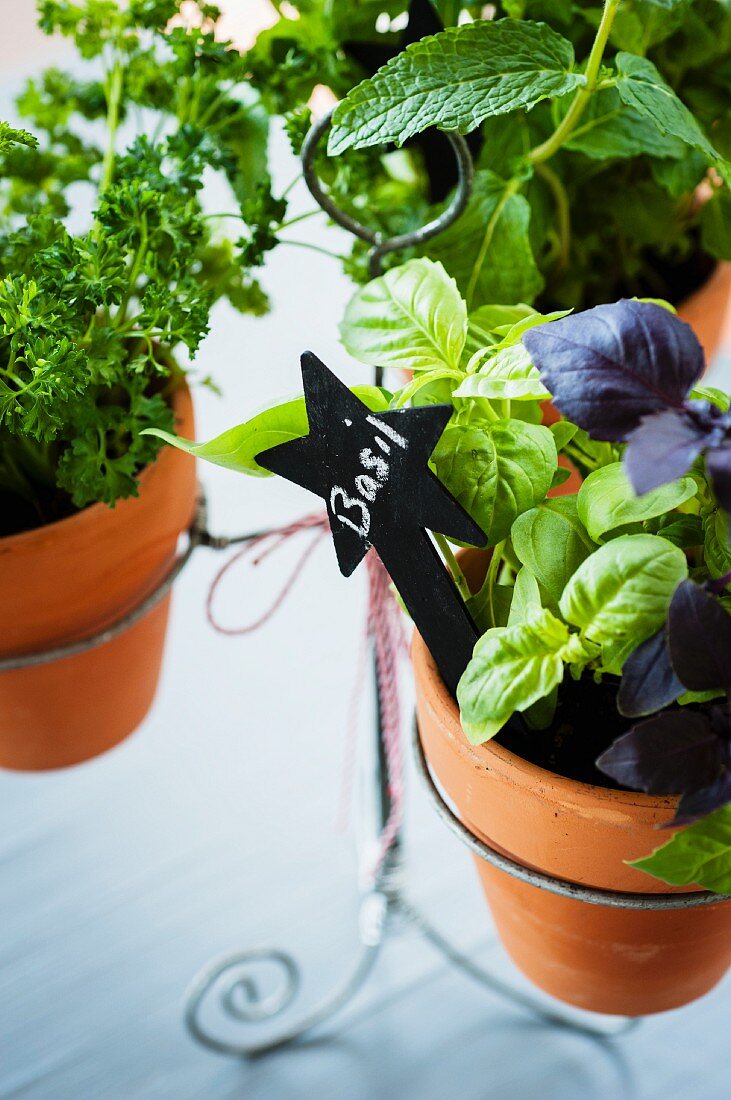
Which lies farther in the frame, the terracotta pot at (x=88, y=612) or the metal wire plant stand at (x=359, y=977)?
the metal wire plant stand at (x=359, y=977)

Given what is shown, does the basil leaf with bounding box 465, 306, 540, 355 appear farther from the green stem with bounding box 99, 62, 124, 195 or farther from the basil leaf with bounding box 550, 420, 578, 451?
the green stem with bounding box 99, 62, 124, 195

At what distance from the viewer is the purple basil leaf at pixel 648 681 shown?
1.28 feet

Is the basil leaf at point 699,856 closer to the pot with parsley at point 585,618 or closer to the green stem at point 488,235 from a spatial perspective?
the pot with parsley at point 585,618

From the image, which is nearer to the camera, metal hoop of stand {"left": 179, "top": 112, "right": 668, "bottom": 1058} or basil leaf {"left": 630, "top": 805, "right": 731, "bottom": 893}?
basil leaf {"left": 630, "top": 805, "right": 731, "bottom": 893}

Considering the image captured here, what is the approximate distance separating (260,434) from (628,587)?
0.18 meters

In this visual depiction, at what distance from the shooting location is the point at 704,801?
38cm

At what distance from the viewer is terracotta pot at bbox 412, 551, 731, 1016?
439mm

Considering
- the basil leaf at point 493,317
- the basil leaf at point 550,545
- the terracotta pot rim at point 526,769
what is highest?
the basil leaf at point 493,317

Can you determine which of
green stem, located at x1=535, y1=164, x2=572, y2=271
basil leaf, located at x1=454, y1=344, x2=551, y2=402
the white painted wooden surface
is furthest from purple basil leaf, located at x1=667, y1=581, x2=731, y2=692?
the white painted wooden surface

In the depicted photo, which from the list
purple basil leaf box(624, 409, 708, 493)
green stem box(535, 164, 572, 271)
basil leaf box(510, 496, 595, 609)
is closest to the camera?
purple basil leaf box(624, 409, 708, 493)

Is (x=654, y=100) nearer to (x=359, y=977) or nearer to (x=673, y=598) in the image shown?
(x=673, y=598)

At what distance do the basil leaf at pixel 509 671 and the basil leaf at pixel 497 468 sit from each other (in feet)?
0.20

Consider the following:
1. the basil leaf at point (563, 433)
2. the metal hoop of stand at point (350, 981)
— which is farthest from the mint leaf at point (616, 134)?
the metal hoop of stand at point (350, 981)

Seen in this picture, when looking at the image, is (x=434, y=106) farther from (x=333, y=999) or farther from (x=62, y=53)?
(x=62, y=53)
